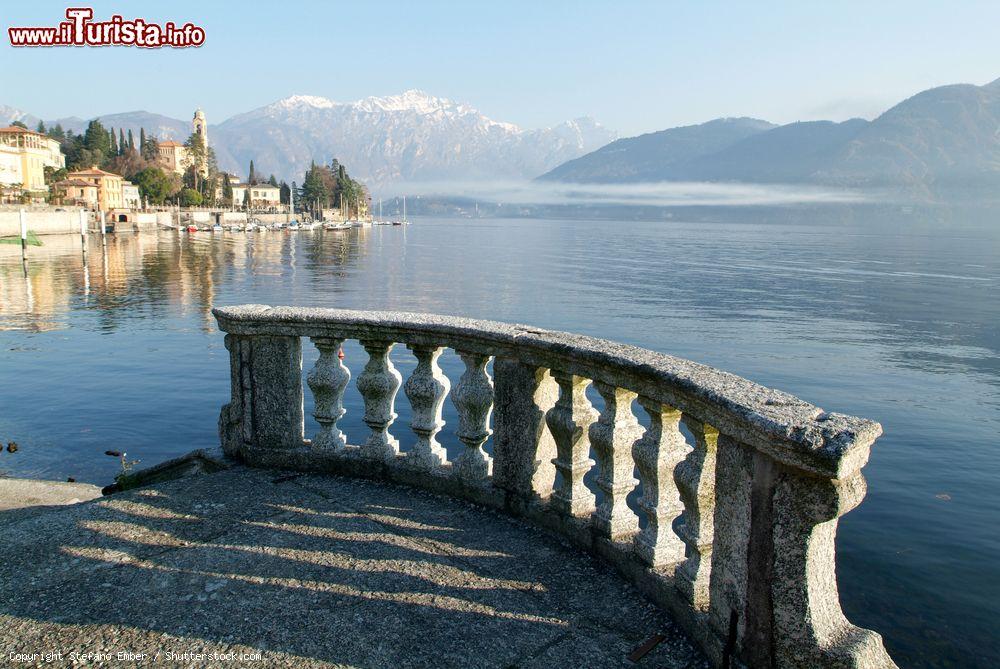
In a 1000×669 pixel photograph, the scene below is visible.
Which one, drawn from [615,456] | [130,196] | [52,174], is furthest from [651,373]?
[130,196]

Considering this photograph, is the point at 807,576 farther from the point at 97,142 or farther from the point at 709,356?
the point at 97,142

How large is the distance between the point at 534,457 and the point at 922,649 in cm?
926

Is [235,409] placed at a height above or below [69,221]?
below

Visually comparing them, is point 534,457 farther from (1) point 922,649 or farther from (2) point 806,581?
(1) point 922,649

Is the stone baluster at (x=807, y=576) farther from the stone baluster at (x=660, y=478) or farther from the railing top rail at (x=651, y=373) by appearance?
the stone baluster at (x=660, y=478)

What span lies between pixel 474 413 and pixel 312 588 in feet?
5.65

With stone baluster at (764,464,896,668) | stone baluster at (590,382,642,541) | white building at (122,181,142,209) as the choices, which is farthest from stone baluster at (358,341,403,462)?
white building at (122,181,142,209)

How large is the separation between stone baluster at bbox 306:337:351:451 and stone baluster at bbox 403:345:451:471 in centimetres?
67

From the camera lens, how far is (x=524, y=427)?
501 cm

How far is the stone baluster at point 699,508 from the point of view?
3.66 meters

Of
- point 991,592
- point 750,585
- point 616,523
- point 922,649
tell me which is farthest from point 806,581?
point 991,592

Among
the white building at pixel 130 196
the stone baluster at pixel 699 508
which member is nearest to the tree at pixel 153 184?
the white building at pixel 130 196

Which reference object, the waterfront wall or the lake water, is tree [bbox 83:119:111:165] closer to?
the waterfront wall

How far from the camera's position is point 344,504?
17.8 ft
